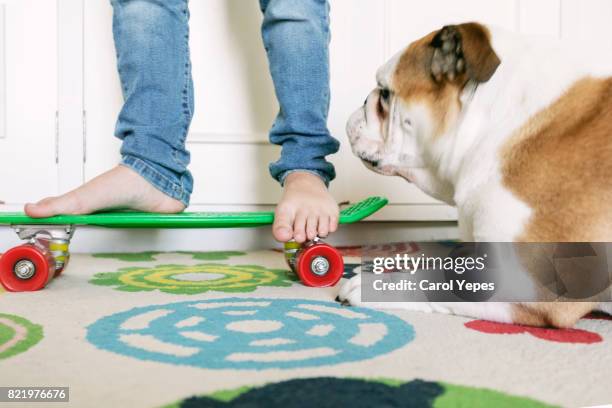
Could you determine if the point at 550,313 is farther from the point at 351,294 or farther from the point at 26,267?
the point at 26,267

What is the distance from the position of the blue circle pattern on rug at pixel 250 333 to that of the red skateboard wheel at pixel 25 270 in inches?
9.0

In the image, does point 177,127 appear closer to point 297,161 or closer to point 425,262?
point 297,161

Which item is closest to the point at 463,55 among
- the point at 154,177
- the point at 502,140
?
the point at 502,140

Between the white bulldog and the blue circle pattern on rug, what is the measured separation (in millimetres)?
95

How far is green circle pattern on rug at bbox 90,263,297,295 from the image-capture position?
3.24 ft

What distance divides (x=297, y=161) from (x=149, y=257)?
49 centimetres

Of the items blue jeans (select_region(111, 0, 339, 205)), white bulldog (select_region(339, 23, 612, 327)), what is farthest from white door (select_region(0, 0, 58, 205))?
white bulldog (select_region(339, 23, 612, 327))

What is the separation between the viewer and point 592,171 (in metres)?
0.73

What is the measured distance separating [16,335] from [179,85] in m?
0.63

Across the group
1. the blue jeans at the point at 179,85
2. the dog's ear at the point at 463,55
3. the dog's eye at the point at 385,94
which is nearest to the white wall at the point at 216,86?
the blue jeans at the point at 179,85

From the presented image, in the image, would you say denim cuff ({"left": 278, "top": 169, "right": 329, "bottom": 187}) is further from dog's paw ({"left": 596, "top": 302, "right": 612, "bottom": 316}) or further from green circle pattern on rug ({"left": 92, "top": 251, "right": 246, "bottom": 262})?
dog's paw ({"left": 596, "top": 302, "right": 612, "bottom": 316})

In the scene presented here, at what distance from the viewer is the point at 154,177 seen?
114 cm

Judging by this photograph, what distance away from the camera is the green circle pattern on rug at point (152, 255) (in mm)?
1402

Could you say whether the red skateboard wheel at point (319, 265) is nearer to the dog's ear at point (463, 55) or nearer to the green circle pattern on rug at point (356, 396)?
the dog's ear at point (463, 55)
